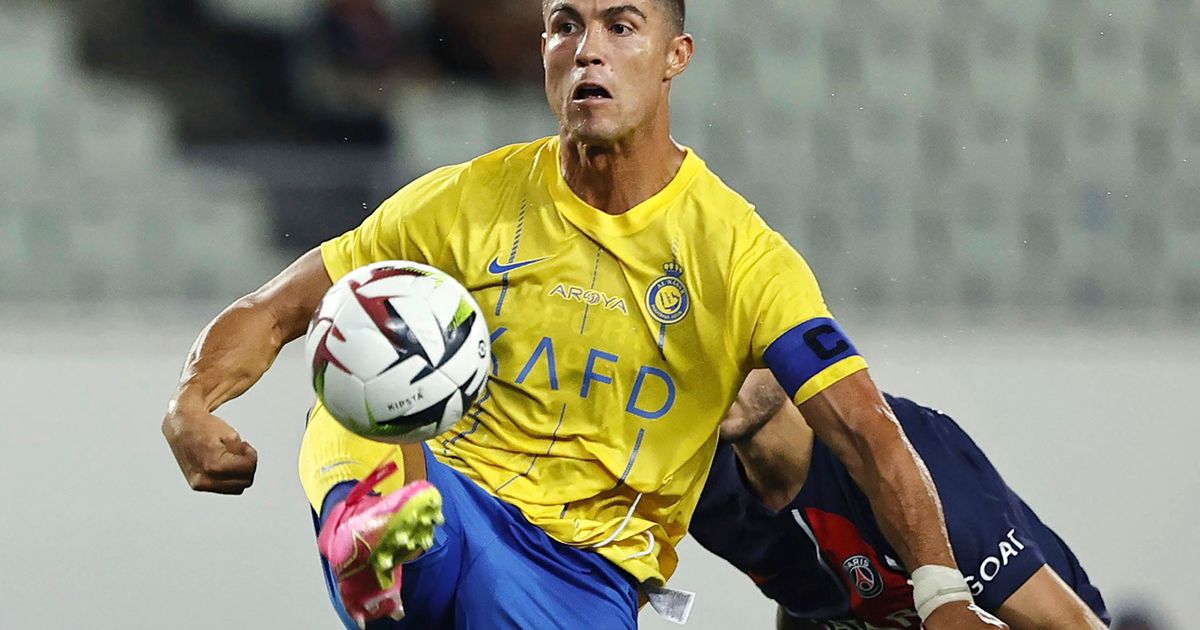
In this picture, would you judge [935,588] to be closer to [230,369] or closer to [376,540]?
[376,540]

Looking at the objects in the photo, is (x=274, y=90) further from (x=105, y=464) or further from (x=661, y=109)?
(x=661, y=109)

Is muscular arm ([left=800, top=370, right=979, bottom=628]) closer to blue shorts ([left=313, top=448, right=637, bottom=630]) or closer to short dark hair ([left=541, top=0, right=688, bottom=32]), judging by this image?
blue shorts ([left=313, top=448, right=637, bottom=630])

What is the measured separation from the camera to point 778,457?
413 cm

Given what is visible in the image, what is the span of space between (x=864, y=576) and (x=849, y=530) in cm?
11

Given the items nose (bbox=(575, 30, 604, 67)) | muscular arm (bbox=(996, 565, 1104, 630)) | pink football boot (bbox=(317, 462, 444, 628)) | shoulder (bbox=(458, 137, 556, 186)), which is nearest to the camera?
pink football boot (bbox=(317, 462, 444, 628))

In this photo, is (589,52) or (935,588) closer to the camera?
(935,588)

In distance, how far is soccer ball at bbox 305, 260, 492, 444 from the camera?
2.92 metres

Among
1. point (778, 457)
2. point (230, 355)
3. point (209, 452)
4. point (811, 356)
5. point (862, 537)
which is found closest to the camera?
point (209, 452)

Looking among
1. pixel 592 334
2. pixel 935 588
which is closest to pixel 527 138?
pixel 592 334

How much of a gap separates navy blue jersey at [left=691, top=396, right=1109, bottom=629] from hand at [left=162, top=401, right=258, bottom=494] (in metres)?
1.45

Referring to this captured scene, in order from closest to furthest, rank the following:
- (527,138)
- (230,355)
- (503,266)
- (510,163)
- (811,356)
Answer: (811,356), (230,355), (503,266), (510,163), (527,138)

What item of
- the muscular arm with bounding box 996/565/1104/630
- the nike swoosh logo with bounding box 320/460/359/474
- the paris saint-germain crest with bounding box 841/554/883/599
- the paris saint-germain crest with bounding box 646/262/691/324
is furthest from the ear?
the muscular arm with bounding box 996/565/1104/630

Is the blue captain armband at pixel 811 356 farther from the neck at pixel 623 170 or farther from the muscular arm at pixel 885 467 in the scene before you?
the neck at pixel 623 170

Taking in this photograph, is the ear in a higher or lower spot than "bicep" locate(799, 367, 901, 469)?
higher
